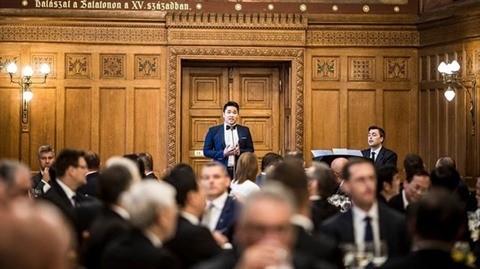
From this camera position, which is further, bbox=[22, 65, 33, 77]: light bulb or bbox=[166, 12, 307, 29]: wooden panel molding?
bbox=[166, 12, 307, 29]: wooden panel molding

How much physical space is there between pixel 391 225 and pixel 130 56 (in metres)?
10.2

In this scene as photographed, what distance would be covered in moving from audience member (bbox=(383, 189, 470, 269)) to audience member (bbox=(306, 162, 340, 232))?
230 cm

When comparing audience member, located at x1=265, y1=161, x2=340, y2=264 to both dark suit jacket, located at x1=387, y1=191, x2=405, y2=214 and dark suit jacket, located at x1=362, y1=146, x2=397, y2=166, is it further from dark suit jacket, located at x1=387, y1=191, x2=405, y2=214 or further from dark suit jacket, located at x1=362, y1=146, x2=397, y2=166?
dark suit jacket, located at x1=362, y1=146, x2=397, y2=166

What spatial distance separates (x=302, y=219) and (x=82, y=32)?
36.5 ft

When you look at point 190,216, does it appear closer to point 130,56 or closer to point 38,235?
point 38,235

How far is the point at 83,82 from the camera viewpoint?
1585 centimetres

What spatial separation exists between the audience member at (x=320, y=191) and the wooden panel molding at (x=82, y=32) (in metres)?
9.04

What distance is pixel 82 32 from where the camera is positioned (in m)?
15.8

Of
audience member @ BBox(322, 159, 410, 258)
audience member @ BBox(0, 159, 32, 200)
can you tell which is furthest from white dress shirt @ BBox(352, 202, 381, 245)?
audience member @ BBox(0, 159, 32, 200)

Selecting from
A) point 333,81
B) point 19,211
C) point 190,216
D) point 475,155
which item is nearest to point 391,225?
point 190,216

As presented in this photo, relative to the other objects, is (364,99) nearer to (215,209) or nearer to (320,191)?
(215,209)

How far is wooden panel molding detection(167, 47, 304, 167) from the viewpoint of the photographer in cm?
1590

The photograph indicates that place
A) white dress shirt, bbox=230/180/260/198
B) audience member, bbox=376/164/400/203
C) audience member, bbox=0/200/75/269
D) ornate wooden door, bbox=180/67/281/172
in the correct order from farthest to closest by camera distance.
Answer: ornate wooden door, bbox=180/67/281/172
white dress shirt, bbox=230/180/260/198
audience member, bbox=376/164/400/203
audience member, bbox=0/200/75/269

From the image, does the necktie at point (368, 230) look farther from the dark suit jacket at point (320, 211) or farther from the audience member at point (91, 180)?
the audience member at point (91, 180)
